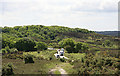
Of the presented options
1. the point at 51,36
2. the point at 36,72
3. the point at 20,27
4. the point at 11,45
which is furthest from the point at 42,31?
the point at 36,72

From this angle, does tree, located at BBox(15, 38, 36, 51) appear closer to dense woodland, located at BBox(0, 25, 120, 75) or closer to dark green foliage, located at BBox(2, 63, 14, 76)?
dense woodland, located at BBox(0, 25, 120, 75)

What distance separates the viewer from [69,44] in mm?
68500

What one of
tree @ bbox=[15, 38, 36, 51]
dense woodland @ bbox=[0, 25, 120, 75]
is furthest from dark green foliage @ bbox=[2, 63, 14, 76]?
tree @ bbox=[15, 38, 36, 51]

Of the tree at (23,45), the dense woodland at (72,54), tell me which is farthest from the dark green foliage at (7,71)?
the tree at (23,45)

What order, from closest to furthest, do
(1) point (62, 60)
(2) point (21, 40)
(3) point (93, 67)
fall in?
1. (3) point (93, 67)
2. (1) point (62, 60)
3. (2) point (21, 40)

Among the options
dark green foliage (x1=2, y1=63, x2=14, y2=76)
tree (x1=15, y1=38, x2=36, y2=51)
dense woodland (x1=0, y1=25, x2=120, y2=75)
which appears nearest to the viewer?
dark green foliage (x1=2, y1=63, x2=14, y2=76)

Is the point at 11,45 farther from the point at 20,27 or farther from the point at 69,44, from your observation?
the point at 20,27

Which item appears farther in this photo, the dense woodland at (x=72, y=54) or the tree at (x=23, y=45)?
the tree at (x=23, y=45)

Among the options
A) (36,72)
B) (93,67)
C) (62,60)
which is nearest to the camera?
(36,72)

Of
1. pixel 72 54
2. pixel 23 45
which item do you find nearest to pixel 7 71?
pixel 72 54

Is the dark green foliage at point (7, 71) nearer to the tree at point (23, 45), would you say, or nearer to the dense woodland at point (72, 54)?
the dense woodland at point (72, 54)

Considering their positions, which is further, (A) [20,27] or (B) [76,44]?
(A) [20,27]

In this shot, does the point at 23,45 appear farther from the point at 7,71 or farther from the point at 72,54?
the point at 7,71

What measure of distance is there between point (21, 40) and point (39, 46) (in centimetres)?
819
